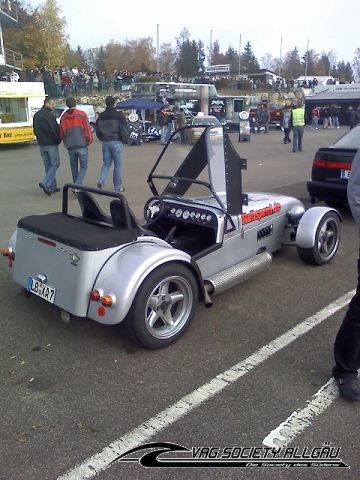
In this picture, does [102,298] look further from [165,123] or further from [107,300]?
[165,123]

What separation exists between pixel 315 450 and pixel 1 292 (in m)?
3.20

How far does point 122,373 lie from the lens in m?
3.00

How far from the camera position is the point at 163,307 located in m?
3.34

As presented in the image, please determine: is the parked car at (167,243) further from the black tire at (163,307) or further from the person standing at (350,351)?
the person standing at (350,351)

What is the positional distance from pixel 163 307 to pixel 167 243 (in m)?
0.57

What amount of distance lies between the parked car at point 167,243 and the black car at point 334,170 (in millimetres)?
1901

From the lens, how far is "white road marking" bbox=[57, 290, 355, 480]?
87.0 inches

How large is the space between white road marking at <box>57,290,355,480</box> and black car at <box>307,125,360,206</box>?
11.4 ft

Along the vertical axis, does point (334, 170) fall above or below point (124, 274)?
above

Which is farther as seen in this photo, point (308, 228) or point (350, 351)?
point (308, 228)

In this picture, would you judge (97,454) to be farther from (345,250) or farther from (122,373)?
(345,250)

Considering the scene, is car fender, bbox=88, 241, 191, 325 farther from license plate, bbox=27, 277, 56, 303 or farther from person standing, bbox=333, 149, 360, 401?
person standing, bbox=333, 149, 360, 401

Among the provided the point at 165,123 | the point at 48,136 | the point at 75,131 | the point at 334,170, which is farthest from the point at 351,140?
the point at 165,123

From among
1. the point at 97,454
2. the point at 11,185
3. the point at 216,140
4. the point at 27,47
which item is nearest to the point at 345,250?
the point at 216,140
